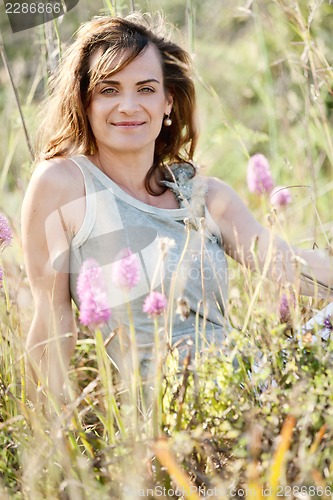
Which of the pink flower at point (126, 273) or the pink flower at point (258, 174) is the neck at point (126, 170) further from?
the pink flower at point (126, 273)

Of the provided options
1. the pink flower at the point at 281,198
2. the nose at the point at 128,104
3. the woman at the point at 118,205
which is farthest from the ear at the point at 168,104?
the pink flower at the point at 281,198

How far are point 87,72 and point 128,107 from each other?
17cm

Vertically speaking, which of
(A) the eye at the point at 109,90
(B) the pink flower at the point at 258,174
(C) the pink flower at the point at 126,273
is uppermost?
(A) the eye at the point at 109,90

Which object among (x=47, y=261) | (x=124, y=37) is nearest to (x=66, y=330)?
(x=47, y=261)

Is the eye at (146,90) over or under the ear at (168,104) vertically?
over

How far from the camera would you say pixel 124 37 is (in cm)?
193

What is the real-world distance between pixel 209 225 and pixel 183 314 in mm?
779

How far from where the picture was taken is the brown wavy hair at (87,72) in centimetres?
191

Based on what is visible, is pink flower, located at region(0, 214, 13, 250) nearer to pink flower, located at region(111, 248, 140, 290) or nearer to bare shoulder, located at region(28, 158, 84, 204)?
bare shoulder, located at region(28, 158, 84, 204)

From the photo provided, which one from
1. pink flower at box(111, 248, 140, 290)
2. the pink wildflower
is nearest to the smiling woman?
the pink wildflower

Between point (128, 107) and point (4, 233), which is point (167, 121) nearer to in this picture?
point (128, 107)

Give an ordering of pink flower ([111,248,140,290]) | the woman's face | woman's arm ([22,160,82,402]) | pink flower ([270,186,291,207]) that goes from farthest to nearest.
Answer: pink flower ([270,186,291,207]) → the woman's face → woman's arm ([22,160,82,402]) → pink flower ([111,248,140,290])

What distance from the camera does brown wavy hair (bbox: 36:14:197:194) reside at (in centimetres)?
191

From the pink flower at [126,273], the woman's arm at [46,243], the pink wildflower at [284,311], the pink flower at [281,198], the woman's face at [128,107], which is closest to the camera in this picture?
the pink flower at [126,273]
